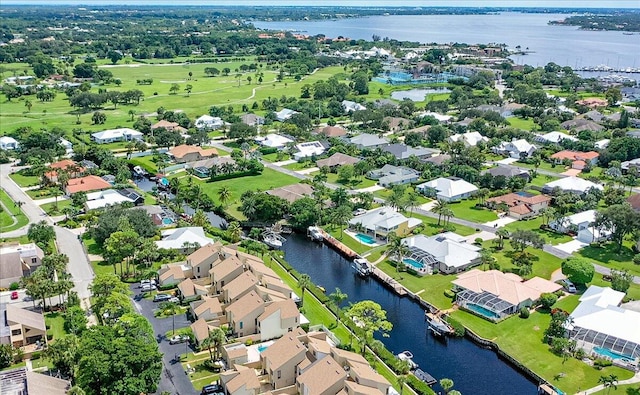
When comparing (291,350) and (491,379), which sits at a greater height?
(291,350)

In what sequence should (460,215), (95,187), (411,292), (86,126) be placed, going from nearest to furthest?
1. (411,292)
2. (460,215)
3. (95,187)
4. (86,126)

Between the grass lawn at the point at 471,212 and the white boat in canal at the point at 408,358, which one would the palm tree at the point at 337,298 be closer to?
the white boat in canal at the point at 408,358

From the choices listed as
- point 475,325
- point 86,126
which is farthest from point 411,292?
point 86,126

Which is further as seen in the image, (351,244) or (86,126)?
(86,126)

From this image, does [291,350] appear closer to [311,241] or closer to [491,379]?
[491,379]

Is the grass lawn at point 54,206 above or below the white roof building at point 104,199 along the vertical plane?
below

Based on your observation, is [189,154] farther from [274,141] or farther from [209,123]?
[209,123]

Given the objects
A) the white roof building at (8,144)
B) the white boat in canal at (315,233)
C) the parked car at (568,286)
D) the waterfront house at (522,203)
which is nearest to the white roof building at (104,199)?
the white boat in canal at (315,233)
